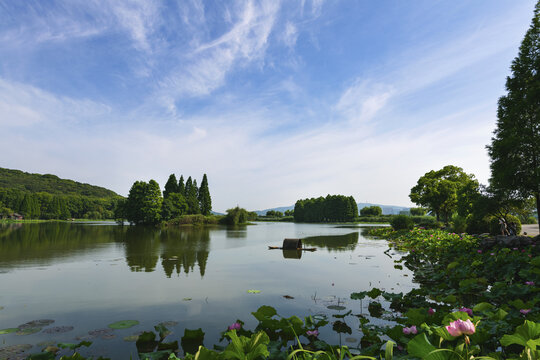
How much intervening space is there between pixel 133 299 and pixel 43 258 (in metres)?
8.38

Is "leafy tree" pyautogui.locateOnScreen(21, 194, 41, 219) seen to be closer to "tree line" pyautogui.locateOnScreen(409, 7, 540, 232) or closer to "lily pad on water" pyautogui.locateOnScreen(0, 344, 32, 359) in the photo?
"lily pad on water" pyautogui.locateOnScreen(0, 344, 32, 359)

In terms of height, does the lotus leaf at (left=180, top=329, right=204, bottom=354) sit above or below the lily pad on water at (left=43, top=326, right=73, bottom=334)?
above

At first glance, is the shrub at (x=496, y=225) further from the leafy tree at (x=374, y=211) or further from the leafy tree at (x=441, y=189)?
the leafy tree at (x=374, y=211)

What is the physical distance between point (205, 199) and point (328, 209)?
153 feet

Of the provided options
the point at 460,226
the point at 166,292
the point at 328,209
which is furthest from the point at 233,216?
the point at 328,209

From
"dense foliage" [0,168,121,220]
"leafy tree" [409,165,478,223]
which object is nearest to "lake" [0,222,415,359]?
"leafy tree" [409,165,478,223]

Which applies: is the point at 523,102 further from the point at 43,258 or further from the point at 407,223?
the point at 43,258

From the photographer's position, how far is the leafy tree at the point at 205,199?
211ft

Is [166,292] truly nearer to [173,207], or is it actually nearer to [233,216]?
[173,207]

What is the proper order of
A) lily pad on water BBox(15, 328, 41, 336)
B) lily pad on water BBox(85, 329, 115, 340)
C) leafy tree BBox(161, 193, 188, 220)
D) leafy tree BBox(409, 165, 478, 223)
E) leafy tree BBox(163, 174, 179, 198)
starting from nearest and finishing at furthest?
lily pad on water BBox(85, 329, 115, 340)
lily pad on water BBox(15, 328, 41, 336)
leafy tree BBox(409, 165, 478, 223)
leafy tree BBox(161, 193, 188, 220)
leafy tree BBox(163, 174, 179, 198)

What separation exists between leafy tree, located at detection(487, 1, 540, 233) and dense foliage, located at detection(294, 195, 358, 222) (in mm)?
79587

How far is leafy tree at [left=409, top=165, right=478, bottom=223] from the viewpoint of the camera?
32.8 metres

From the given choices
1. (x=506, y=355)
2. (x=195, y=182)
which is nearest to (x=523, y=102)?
(x=506, y=355)

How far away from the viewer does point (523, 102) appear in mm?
12109
